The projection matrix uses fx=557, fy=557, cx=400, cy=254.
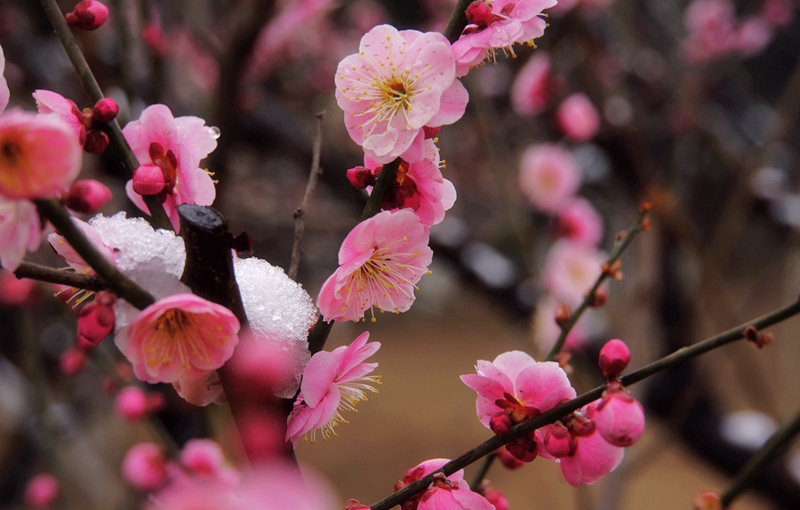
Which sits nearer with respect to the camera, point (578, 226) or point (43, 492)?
point (43, 492)

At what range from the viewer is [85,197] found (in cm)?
33

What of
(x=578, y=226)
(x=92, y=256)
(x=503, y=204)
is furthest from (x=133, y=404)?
(x=503, y=204)

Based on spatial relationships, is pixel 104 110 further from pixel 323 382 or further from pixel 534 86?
pixel 534 86

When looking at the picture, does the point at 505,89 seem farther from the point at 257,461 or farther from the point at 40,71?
the point at 257,461

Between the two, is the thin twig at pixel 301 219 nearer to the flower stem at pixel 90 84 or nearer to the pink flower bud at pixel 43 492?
the flower stem at pixel 90 84

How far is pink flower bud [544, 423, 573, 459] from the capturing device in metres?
0.36

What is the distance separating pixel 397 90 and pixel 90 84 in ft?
0.71

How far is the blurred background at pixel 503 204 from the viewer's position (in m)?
Answer: 1.31

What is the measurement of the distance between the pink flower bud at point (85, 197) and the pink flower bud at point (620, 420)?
1.09ft

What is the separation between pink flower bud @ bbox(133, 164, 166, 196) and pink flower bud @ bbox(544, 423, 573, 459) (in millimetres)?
311

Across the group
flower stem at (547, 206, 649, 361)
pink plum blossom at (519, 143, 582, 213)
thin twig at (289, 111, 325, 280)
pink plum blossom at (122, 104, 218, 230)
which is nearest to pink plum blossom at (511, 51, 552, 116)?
pink plum blossom at (519, 143, 582, 213)

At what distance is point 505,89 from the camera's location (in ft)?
9.34

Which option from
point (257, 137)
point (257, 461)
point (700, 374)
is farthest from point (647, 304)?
point (257, 461)

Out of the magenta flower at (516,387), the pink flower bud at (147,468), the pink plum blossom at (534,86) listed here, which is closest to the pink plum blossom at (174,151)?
the magenta flower at (516,387)
